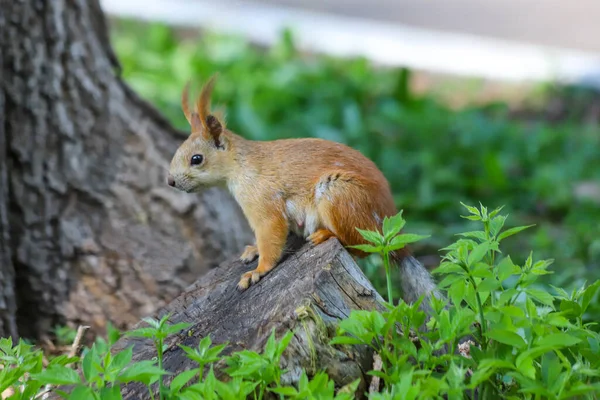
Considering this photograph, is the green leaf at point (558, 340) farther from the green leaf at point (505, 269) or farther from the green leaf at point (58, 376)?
the green leaf at point (58, 376)

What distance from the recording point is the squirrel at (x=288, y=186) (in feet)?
9.66

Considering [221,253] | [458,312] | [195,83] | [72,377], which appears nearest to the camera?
[72,377]

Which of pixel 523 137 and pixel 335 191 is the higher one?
pixel 335 191

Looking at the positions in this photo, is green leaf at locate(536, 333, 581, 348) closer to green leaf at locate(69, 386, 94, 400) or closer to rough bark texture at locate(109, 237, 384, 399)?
rough bark texture at locate(109, 237, 384, 399)

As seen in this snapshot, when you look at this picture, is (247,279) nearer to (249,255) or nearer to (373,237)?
(249,255)

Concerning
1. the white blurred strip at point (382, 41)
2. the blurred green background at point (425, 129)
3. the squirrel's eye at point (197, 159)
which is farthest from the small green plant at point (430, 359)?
the white blurred strip at point (382, 41)

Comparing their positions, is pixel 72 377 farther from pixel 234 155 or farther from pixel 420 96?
pixel 420 96

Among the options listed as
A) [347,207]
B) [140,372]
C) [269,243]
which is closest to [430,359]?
[140,372]

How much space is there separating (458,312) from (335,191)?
0.87 m

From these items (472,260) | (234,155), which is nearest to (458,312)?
(472,260)

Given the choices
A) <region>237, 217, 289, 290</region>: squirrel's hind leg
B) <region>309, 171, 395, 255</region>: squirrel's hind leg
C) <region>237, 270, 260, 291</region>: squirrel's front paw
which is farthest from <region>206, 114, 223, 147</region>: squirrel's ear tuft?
<region>237, 270, 260, 291</region>: squirrel's front paw

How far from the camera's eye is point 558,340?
204 cm

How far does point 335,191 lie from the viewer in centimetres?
297

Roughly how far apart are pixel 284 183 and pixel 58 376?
1.28 metres
